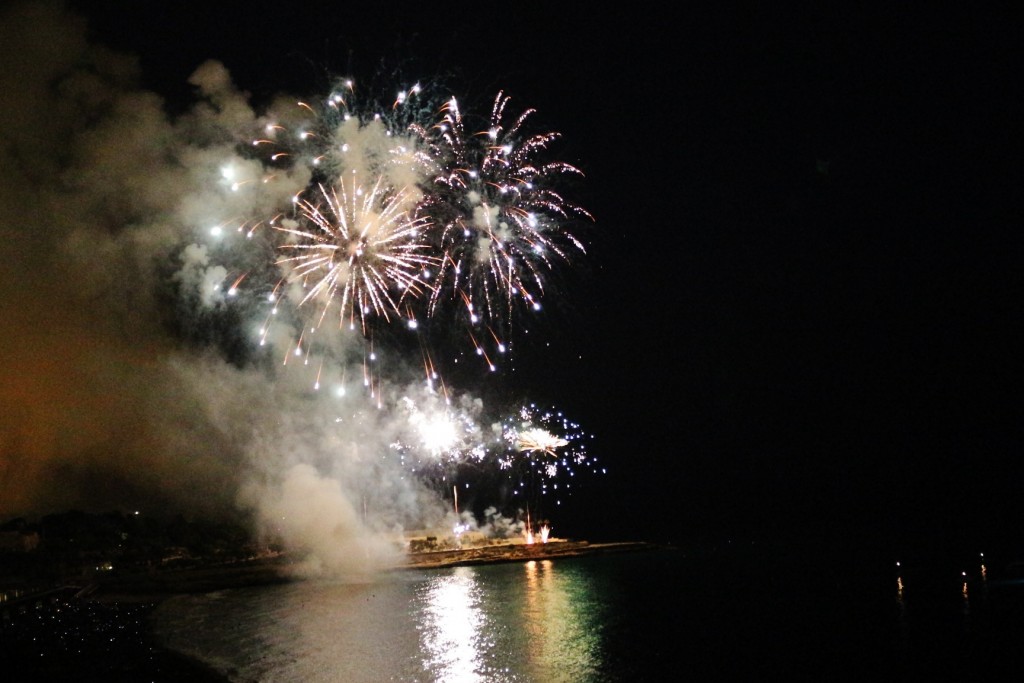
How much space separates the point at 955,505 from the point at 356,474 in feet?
325

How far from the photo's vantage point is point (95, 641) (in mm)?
22781

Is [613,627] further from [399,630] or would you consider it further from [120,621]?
[120,621]

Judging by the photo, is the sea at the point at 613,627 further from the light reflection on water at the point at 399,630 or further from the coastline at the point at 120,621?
the coastline at the point at 120,621

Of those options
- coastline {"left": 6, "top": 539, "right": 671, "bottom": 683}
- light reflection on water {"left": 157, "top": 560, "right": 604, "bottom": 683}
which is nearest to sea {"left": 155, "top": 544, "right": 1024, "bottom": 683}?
light reflection on water {"left": 157, "top": 560, "right": 604, "bottom": 683}

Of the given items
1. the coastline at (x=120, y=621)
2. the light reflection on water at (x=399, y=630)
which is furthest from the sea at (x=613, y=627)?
the coastline at (x=120, y=621)

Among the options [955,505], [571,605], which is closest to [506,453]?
[571,605]

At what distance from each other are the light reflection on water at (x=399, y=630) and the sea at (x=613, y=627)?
9cm

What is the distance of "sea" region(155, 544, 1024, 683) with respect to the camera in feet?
65.2

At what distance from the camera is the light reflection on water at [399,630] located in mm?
19734

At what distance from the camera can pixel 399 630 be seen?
26.1 m

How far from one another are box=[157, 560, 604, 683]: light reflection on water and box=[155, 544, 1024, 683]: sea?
87 mm

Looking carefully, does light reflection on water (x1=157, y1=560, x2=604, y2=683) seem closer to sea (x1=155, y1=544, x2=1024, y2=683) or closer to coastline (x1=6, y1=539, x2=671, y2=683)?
sea (x1=155, y1=544, x2=1024, y2=683)

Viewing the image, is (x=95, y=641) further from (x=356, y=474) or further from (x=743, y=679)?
(x=356, y=474)

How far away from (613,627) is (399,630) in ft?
25.0
